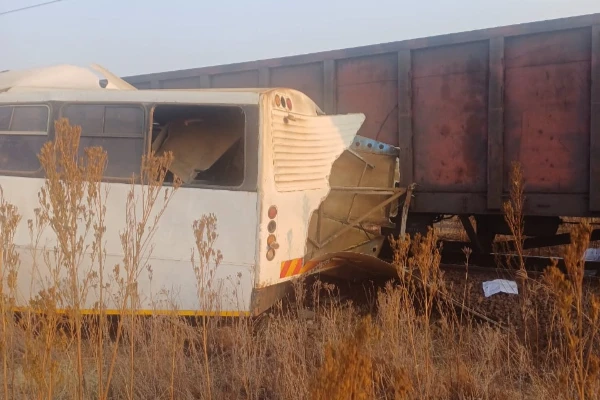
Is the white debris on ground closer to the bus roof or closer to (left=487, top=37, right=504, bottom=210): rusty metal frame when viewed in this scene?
(left=487, top=37, right=504, bottom=210): rusty metal frame

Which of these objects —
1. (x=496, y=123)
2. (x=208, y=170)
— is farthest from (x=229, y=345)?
(x=496, y=123)

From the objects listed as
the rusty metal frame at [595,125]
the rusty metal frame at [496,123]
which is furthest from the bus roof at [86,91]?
the rusty metal frame at [595,125]

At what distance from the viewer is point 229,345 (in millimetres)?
4285

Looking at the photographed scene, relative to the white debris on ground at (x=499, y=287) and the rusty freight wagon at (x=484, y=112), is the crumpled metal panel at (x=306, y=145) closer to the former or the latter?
the rusty freight wagon at (x=484, y=112)

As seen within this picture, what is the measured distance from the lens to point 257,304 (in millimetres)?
4262

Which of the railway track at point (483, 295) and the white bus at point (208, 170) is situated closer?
the white bus at point (208, 170)

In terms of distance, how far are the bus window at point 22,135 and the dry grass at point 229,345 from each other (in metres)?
0.96

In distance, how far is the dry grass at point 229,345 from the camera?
203 centimetres

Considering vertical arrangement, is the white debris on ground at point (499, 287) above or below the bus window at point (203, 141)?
below

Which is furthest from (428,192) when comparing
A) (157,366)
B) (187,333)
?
(157,366)

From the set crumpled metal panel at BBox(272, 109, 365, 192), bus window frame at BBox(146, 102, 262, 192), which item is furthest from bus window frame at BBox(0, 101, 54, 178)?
crumpled metal panel at BBox(272, 109, 365, 192)

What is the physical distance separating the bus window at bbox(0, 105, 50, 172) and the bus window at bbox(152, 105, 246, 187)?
109 cm

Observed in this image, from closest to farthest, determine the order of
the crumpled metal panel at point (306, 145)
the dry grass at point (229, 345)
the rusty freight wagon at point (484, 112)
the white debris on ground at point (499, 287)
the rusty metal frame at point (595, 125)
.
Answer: the dry grass at point (229, 345) < the crumpled metal panel at point (306, 145) < the white debris on ground at point (499, 287) < the rusty metal frame at point (595, 125) < the rusty freight wagon at point (484, 112)

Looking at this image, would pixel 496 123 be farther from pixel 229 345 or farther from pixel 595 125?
pixel 229 345
